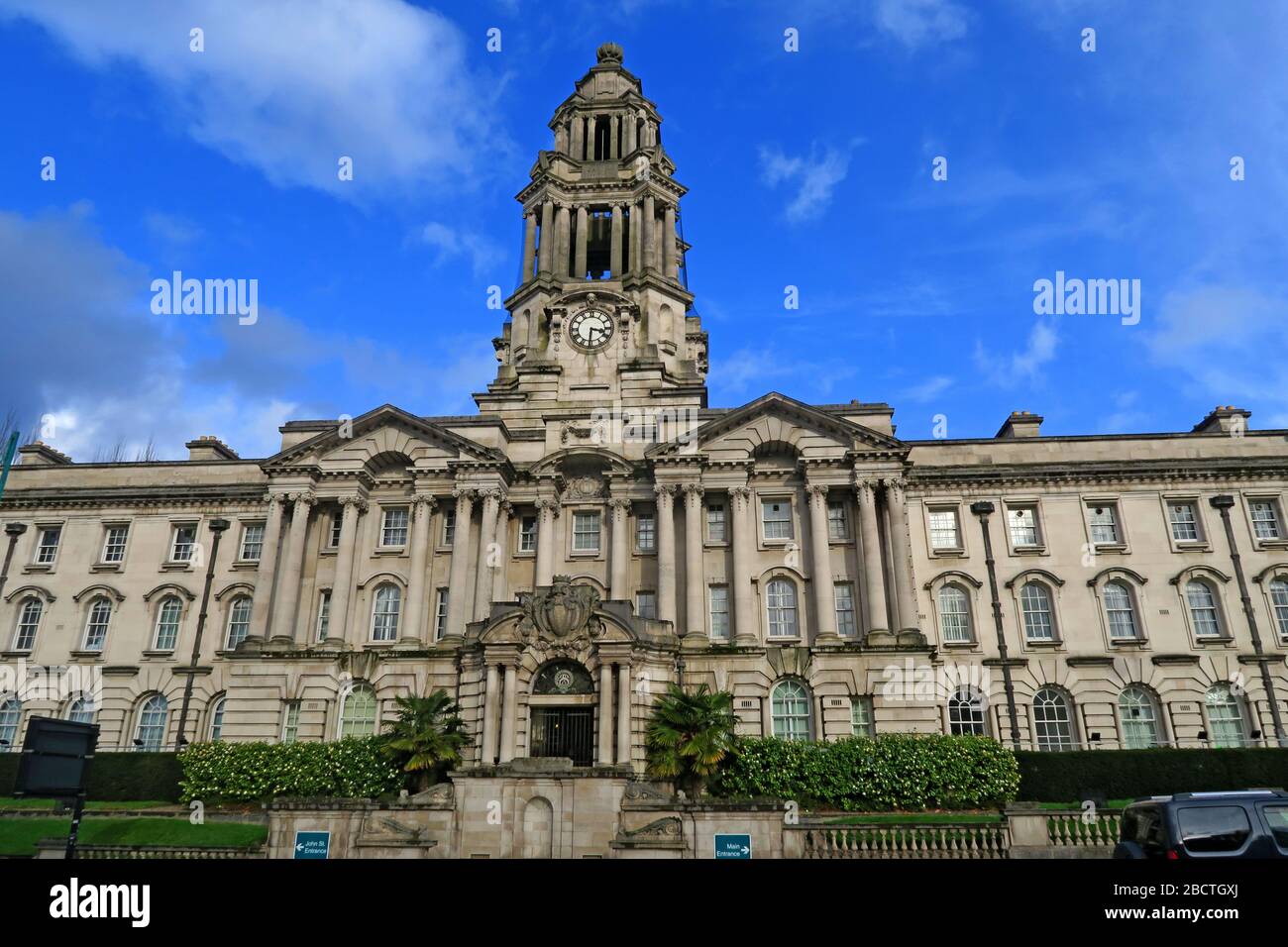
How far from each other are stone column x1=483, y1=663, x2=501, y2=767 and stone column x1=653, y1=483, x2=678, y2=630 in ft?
26.8

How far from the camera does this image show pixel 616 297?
4656 centimetres

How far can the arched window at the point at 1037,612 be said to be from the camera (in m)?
36.7

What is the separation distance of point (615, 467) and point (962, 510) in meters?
15.6

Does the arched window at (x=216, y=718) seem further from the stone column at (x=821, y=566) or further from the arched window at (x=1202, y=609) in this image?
the arched window at (x=1202, y=609)

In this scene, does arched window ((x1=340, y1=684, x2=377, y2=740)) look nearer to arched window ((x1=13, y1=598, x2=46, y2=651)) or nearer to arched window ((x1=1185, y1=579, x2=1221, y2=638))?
arched window ((x1=13, y1=598, x2=46, y2=651))

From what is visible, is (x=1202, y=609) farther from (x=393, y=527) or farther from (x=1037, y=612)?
(x=393, y=527)

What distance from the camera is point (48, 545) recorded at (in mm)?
42656

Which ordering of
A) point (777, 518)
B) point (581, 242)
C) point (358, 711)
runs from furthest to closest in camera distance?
1. point (581, 242)
2. point (777, 518)
3. point (358, 711)

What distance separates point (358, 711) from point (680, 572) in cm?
1435

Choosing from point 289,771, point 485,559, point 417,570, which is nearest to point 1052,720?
point 485,559

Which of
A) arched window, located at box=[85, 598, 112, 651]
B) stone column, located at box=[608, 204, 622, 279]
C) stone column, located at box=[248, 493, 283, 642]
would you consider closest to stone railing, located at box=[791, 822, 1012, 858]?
stone column, located at box=[248, 493, 283, 642]

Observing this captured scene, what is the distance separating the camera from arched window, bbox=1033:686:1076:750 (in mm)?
35156
